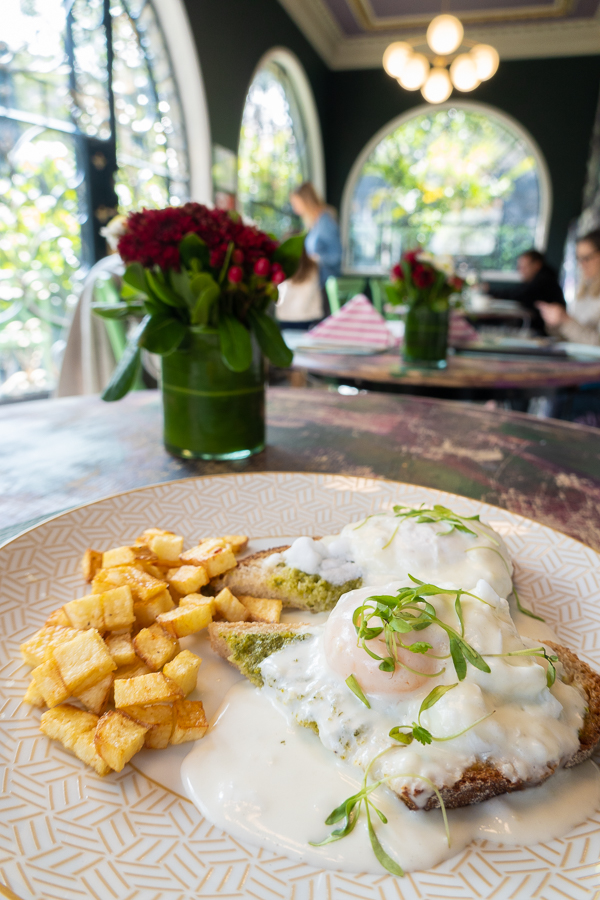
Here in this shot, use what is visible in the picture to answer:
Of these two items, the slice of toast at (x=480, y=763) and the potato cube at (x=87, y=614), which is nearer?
the slice of toast at (x=480, y=763)

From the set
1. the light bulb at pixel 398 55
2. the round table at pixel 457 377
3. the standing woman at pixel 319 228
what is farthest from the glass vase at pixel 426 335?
the light bulb at pixel 398 55

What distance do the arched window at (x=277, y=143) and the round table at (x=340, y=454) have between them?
18.9 feet

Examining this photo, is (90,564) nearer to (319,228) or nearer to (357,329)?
(357,329)

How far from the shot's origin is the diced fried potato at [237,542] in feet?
2.74

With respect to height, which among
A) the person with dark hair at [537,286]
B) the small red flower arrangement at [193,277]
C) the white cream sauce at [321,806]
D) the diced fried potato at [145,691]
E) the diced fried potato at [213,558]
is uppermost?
the person with dark hair at [537,286]

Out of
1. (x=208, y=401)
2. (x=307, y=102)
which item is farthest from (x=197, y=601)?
(x=307, y=102)

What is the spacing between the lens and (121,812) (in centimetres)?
45

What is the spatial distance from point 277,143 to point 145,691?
339 inches

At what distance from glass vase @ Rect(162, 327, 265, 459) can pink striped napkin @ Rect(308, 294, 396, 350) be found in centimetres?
170

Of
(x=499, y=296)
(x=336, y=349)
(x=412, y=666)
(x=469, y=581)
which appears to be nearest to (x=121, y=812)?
(x=412, y=666)

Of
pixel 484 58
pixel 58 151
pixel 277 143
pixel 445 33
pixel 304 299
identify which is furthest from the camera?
pixel 277 143

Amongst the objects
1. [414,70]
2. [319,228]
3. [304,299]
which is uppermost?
[414,70]

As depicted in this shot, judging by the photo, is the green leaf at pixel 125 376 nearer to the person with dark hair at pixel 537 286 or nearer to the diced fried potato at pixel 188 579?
the diced fried potato at pixel 188 579

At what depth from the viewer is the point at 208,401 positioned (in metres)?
1.17
